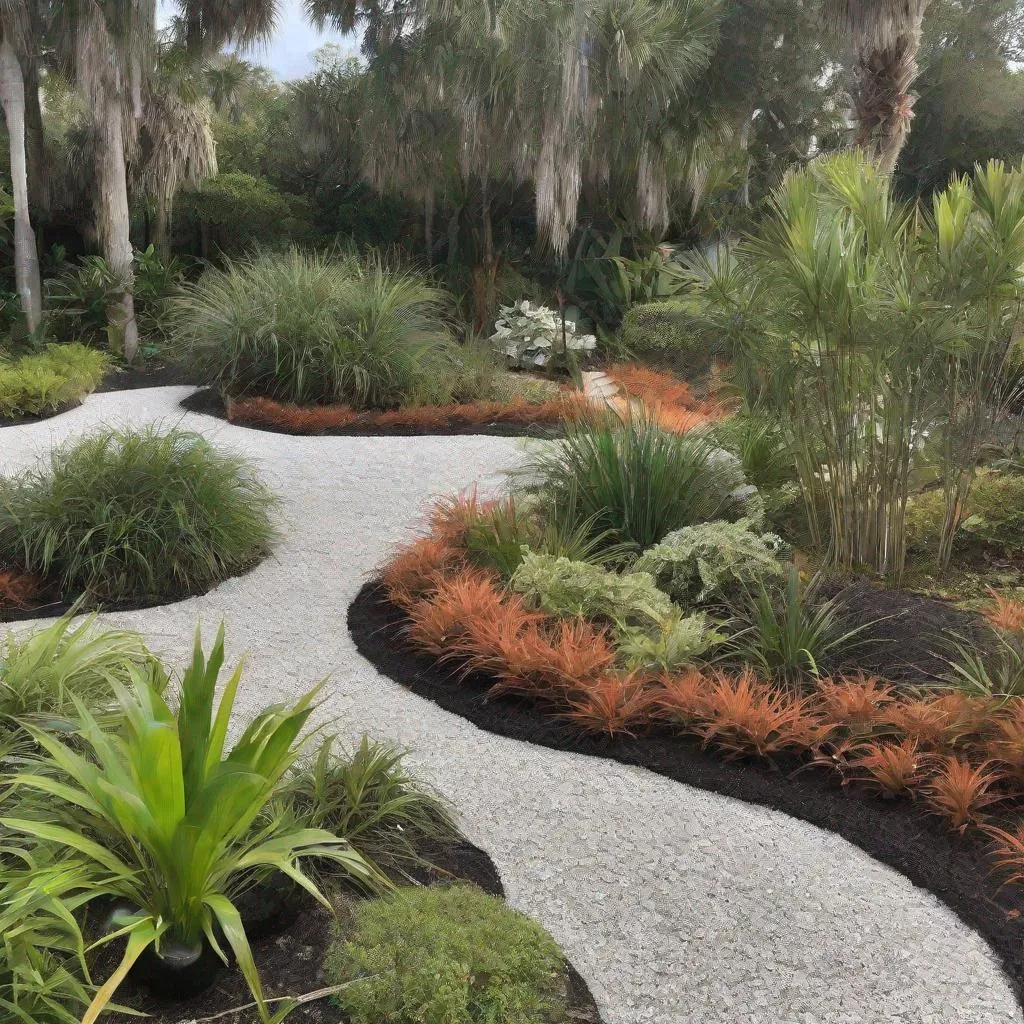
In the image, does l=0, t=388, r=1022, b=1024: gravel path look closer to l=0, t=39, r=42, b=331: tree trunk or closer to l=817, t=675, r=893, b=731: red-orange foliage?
l=817, t=675, r=893, b=731: red-orange foliage

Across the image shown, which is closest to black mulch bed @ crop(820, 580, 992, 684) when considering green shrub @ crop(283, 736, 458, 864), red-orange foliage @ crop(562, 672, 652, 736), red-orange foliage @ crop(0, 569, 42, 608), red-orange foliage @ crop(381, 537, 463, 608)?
red-orange foliage @ crop(562, 672, 652, 736)

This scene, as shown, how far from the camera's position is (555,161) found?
44.8 feet

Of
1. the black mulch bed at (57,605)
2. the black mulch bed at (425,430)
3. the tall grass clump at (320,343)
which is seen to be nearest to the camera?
the black mulch bed at (57,605)

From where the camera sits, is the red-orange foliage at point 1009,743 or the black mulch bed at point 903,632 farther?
the black mulch bed at point 903,632

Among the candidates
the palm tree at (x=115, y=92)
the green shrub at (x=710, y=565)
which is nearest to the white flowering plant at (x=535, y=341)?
the palm tree at (x=115, y=92)

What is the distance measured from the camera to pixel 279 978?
262 cm

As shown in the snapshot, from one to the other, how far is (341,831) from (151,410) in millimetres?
7819

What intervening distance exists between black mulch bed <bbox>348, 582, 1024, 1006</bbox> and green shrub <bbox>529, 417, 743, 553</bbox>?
1.48 metres

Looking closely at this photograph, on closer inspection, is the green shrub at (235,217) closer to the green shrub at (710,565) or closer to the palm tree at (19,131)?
the palm tree at (19,131)

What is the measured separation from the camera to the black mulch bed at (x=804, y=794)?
3125 millimetres

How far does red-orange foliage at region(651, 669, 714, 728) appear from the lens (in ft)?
13.4

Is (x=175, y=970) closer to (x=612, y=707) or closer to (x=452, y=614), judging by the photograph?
(x=612, y=707)

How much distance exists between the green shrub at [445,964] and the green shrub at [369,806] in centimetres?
29

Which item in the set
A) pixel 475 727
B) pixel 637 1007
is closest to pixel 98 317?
pixel 475 727
